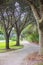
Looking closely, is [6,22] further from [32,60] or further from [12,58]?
[32,60]

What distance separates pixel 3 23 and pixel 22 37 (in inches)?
1428

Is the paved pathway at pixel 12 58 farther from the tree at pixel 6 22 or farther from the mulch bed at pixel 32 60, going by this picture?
the tree at pixel 6 22

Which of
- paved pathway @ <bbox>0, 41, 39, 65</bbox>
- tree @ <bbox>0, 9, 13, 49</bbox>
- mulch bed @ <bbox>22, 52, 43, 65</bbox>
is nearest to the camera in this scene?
mulch bed @ <bbox>22, 52, 43, 65</bbox>

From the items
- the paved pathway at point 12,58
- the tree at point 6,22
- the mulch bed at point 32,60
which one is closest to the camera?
the mulch bed at point 32,60

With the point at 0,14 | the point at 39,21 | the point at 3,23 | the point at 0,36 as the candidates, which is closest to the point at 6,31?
the point at 3,23

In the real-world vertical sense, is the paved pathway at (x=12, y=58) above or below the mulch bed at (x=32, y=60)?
below

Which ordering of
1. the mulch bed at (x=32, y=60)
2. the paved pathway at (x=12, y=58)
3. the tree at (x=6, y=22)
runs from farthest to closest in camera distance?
the tree at (x=6, y=22)
the paved pathway at (x=12, y=58)
the mulch bed at (x=32, y=60)

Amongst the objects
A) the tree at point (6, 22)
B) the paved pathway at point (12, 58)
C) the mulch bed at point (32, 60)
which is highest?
the tree at point (6, 22)

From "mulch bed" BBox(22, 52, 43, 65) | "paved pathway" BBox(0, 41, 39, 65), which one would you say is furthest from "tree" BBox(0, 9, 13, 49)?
"mulch bed" BBox(22, 52, 43, 65)

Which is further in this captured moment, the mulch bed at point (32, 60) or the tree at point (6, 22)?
the tree at point (6, 22)

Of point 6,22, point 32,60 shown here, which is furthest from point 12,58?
point 6,22

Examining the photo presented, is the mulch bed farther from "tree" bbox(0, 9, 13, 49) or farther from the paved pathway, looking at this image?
"tree" bbox(0, 9, 13, 49)

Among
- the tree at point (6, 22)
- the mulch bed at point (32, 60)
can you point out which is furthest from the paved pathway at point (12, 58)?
the tree at point (6, 22)

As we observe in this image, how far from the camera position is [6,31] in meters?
22.7
